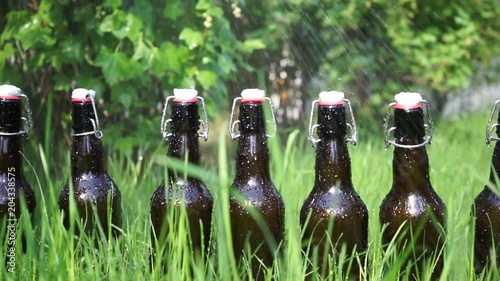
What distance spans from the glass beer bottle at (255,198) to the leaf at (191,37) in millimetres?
1109

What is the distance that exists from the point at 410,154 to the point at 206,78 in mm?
1228

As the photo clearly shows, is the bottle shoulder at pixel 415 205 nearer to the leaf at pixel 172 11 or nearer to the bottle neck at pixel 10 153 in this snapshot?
the bottle neck at pixel 10 153

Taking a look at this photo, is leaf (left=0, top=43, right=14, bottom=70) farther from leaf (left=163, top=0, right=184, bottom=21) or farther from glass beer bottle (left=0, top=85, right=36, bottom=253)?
glass beer bottle (left=0, top=85, right=36, bottom=253)

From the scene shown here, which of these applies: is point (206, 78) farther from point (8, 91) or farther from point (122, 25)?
point (8, 91)

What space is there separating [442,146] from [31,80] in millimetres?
1722

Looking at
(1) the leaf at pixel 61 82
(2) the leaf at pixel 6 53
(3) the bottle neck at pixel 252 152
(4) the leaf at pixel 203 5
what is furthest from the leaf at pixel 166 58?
(3) the bottle neck at pixel 252 152

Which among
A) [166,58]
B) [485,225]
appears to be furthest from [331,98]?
[166,58]

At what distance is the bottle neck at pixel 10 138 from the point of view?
118 cm

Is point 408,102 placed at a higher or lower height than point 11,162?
higher

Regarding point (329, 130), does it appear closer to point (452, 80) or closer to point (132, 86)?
point (132, 86)

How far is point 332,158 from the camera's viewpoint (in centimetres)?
120

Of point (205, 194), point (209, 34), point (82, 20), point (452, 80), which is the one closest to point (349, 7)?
point (452, 80)

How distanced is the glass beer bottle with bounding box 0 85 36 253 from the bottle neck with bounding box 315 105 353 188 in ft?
1.57

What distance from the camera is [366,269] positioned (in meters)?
1.19
